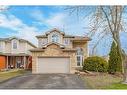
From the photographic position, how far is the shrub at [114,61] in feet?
90.3

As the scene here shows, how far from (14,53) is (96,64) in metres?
7.28

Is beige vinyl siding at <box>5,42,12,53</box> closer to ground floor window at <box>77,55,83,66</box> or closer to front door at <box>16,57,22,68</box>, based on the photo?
front door at <box>16,57,22,68</box>

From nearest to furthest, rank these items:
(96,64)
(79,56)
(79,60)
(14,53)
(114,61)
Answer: (114,61) < (96,64) < (79,60) < (79,56) < (14,53)

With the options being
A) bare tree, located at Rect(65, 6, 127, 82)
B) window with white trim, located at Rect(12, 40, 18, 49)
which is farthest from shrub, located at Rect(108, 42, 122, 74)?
window with white trim, located at Rect(12, 40, 18, 49)

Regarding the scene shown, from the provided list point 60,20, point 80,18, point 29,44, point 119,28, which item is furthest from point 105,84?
point 29,44

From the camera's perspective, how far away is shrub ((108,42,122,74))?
27516 mm

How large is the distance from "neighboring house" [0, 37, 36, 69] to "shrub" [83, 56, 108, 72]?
4.77 meters

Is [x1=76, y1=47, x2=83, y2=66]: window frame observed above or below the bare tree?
below

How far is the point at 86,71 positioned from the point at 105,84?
22.9ft

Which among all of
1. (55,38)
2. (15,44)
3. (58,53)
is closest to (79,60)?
(58,53)

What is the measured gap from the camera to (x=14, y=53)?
30328mm

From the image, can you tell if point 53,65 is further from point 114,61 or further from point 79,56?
point 114,61

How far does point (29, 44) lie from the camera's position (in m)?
27.9

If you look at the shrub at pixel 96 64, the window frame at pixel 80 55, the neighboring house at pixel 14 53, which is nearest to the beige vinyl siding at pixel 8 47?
the neighboring house at pixel 14 53
